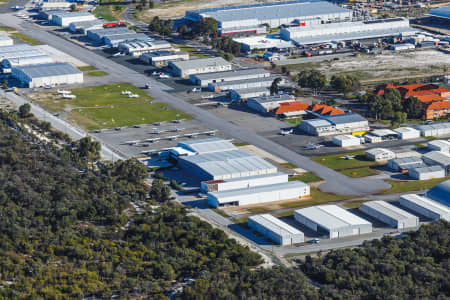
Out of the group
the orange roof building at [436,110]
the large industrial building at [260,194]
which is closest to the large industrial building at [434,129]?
the orange roof building at [436,110]

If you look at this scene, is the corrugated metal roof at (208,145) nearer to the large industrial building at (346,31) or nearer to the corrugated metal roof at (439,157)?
the corrugated metal roof at (439,157)

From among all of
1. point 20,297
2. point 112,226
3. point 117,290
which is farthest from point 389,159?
point 20,297

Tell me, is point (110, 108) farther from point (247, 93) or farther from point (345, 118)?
point (345, 118)

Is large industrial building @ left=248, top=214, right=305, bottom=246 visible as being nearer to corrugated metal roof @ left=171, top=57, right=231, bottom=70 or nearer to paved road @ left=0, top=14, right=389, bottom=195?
paved road @ left=0, top=14, right=389, bottom=195

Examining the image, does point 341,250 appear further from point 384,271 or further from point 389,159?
point 389,159

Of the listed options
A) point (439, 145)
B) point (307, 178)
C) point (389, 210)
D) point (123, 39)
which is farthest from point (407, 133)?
point (123, 39)

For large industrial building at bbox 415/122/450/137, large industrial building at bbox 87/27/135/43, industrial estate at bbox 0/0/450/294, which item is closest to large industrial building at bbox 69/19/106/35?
industrial estate at bbox 0/0/450/294
